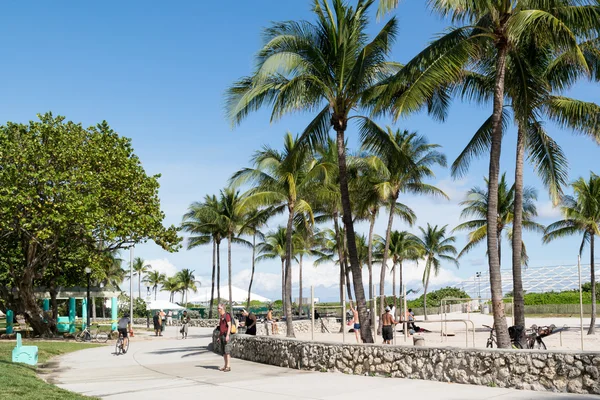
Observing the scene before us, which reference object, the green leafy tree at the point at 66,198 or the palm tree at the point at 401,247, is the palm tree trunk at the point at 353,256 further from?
the palm tree at the point at 401,247

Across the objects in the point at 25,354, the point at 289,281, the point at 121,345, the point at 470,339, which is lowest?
the point at 470,339

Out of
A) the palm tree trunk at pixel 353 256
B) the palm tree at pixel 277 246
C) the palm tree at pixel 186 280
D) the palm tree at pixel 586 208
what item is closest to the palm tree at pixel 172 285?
the palm tree at pixel 186 280

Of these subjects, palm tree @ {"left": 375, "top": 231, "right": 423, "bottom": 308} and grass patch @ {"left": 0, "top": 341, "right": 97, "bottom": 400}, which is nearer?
grass patch @ {"left": 0, "top": 341, "right": 97, "bottom": 400}

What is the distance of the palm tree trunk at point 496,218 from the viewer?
14.9 metres

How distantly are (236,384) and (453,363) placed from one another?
15.5 feet

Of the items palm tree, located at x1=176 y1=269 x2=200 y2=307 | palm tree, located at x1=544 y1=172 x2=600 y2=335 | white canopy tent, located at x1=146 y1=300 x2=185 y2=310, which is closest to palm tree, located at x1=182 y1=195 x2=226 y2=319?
white canopy tent, located at x1=146 y1=300 x2=185 y2=310

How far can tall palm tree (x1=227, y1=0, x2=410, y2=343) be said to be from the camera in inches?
755

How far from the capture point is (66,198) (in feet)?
94.8

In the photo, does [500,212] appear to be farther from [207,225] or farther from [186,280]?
[186,280]

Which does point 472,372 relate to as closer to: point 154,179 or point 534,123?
point 534,123

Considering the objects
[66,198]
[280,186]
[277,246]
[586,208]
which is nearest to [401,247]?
[277,246]

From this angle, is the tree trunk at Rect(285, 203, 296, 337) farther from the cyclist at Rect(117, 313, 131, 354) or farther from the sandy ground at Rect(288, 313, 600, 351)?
the cyclist at Rect(117, 313, 131, 354)

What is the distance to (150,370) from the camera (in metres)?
18.0

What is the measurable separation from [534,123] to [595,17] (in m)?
5.53
